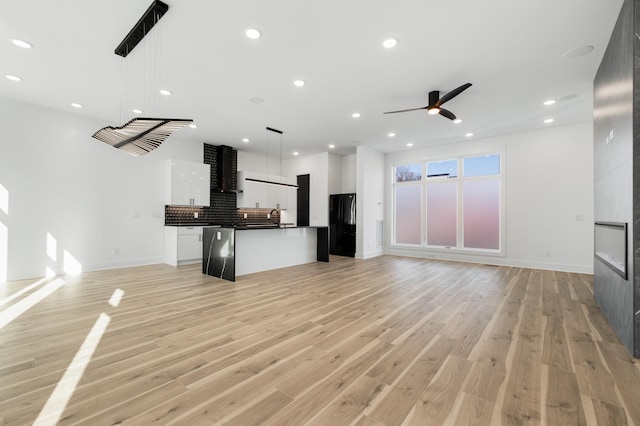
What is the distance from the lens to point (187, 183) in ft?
22.7

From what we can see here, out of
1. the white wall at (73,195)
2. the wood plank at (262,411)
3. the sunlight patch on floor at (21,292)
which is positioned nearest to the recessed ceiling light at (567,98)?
the wood plank at (262,411)

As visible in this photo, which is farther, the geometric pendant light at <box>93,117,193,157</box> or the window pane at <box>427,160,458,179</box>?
the window pane at <box>427,160,458,179</box>

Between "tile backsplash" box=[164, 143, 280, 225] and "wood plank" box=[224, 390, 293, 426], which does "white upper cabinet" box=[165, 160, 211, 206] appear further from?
"wood plank" box=[224, 390, 293, 426]

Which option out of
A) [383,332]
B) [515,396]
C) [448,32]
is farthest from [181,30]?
[515,396]

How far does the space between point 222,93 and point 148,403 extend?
13.7ft

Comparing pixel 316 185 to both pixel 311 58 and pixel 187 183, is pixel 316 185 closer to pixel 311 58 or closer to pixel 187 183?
pixel 187 183

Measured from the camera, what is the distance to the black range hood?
7.84 metres

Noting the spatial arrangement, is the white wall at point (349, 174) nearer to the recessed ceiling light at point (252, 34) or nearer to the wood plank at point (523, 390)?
the recessed ceiling light at point (252, 34)

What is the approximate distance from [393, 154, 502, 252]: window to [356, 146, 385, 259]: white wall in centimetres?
79

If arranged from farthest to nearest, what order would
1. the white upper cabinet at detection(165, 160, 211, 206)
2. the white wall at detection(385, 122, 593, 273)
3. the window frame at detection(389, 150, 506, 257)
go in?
the window frame at detection(389, 150, 506, 257) → the white upper cabinet at detection(165, 160, 211, 206) → the white wall at detection(385, 122, 593, 273)

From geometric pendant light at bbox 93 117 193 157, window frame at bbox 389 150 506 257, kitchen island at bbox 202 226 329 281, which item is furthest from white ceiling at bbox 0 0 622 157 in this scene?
kitchen island at bbox 202 226 329 281

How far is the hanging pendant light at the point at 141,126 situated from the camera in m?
2.71

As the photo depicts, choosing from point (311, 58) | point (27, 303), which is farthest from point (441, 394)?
point (27, 303)

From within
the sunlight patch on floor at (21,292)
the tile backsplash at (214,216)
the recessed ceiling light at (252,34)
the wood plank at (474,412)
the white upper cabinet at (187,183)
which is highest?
the recessed ceiling light at (252,34)
